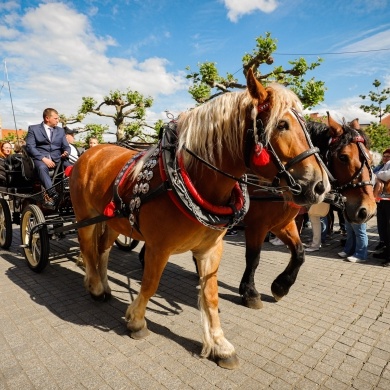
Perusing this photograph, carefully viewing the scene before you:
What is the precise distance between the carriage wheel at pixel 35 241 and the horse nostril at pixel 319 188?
3.58 meters

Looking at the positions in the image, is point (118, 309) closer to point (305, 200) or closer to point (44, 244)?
point (44, 244)

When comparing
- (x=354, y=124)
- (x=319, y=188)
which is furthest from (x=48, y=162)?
(x=354, y=124)

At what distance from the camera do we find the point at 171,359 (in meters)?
2.39

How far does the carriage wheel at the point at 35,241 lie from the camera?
3977 millimetres

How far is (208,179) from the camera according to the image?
2.05 m

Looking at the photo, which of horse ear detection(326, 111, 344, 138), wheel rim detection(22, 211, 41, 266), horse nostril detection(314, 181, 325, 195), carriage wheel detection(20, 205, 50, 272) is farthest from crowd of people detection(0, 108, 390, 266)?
horse nostril detection(314, 181, 325, 195)

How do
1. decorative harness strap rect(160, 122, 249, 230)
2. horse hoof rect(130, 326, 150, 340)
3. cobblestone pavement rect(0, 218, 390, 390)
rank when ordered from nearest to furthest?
decorative harness strap rect(160, 122, 249, 230) < cobblestone pavement rect(0, 218, 390, 390) < horse hoof rect(130, 326, 150, 340)

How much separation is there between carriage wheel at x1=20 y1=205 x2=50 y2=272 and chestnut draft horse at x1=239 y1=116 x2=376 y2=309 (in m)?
2.67

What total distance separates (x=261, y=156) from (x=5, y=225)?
522cm

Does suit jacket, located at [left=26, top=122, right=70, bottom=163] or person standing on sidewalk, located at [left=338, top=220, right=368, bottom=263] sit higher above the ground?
suit jacket, located at [left=26, top=122, right=70, bottom=163]

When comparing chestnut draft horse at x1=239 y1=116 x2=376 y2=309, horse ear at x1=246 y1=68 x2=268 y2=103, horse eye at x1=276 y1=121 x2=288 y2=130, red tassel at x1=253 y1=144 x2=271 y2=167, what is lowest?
chestnut draft horse at x1=239 y1=116 x2=376 y2=309

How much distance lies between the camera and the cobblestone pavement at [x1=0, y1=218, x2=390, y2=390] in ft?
7.14

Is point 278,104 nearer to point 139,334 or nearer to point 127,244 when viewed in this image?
point 139,334

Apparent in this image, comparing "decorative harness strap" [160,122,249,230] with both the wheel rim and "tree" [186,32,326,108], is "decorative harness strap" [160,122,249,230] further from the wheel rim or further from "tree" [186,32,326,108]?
"tree" [186,32,326,108]
